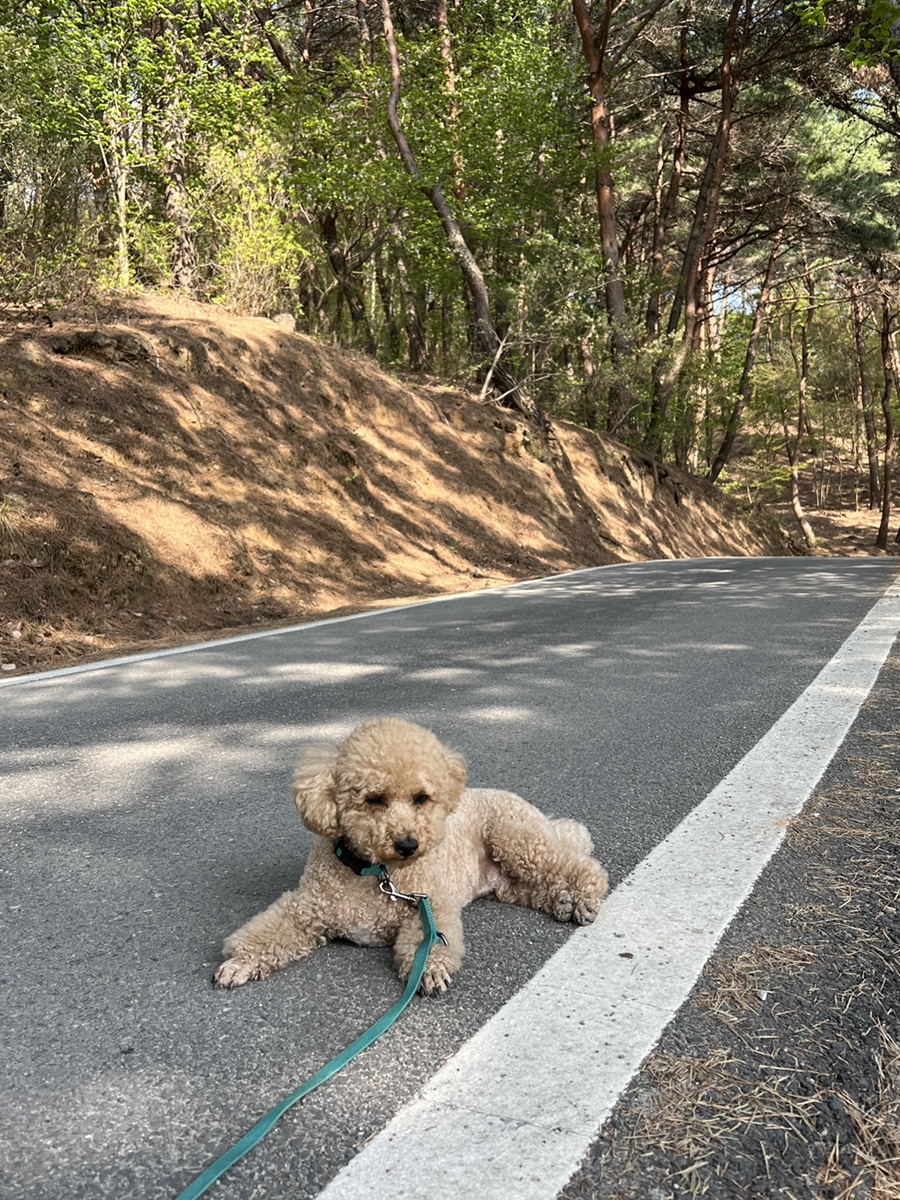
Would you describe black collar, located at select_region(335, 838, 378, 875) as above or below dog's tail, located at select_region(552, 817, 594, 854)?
above

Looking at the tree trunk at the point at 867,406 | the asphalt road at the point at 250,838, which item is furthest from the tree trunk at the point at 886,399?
the asphalt road at the point at 250,838

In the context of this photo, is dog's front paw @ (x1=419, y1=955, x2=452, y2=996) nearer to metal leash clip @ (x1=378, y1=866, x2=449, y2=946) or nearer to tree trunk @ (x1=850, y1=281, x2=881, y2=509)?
metal leash clip @ (x1=378, y1=866, x2=449, y2=946)

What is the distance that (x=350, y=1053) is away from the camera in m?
2.04

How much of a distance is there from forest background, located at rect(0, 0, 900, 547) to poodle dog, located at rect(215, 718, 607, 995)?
631 cm

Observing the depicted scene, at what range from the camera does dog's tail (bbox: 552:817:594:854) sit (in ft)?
9.39

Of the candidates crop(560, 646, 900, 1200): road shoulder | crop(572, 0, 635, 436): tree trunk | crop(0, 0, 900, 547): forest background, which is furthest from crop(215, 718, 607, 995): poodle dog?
crop(572, 0, 635, 436): tree trunk

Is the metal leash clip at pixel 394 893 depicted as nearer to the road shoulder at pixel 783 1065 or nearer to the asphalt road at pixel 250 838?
the asphalt road at pixel 250 838

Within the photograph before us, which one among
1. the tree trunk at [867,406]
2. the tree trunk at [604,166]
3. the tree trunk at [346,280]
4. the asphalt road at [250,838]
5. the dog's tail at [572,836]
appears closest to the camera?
the asphalt road at [250,838]

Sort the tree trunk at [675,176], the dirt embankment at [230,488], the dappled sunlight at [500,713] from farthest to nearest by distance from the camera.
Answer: the tree trunk at [675,176], the dirt embankment at [230,488], the dappled sunlight at [500,713]

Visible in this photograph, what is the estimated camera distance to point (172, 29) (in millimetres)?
15938

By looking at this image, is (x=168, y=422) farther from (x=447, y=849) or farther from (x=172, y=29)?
(x=447, y=849)

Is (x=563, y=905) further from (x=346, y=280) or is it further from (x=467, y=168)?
(x=346, y=280)

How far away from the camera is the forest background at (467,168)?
15.5 meters

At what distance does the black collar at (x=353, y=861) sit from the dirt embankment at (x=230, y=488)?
5756mm
